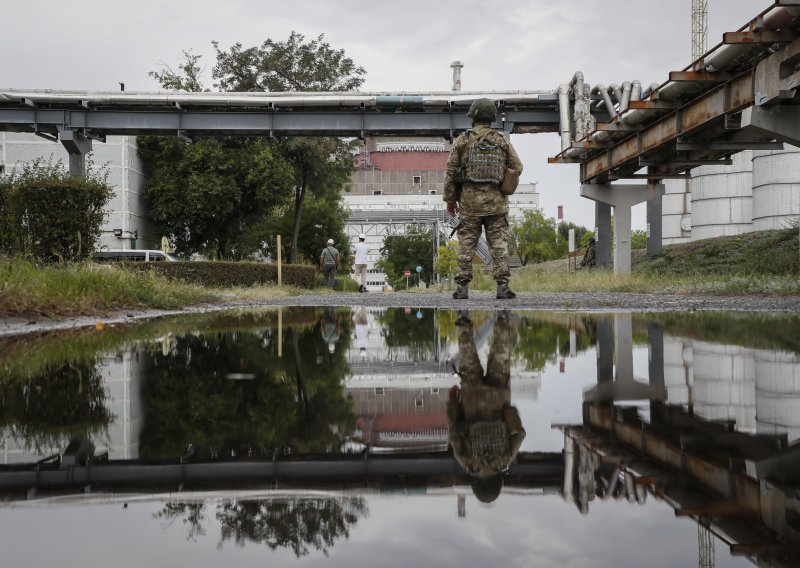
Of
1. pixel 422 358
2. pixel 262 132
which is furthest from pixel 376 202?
pixel 422 358

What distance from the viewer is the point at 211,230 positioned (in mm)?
46812

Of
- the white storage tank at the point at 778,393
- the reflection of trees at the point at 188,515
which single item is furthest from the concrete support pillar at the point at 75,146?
the reflection of trees at the point at 188,515

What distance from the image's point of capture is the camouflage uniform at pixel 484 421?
6.50ft

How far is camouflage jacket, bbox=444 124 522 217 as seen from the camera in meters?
11.1

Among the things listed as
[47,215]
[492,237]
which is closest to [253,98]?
[47,215]

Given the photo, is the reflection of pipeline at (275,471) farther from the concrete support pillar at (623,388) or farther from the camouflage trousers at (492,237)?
the camouflage trousers at (492,237)

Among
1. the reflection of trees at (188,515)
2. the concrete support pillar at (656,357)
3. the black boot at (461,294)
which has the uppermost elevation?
the black boot at (461,294)

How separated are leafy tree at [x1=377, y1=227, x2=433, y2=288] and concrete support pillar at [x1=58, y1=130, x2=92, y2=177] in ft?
189

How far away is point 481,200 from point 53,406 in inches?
344

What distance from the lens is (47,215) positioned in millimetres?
12961

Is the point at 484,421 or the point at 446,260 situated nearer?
the point at 484,421

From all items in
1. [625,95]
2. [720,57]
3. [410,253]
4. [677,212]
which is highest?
[625,95]

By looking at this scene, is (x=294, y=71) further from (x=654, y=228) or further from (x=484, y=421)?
(x=484, y=421)

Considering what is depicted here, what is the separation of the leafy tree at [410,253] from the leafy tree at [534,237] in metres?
9.86
